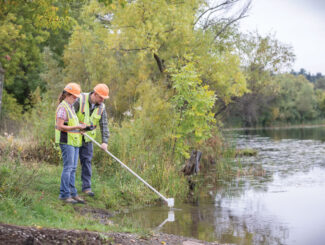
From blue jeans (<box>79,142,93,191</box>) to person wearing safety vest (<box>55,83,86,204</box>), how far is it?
468 millimetres

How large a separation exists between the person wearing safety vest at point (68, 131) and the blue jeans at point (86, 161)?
1.53ft

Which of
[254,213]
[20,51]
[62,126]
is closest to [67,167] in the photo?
[62,126]

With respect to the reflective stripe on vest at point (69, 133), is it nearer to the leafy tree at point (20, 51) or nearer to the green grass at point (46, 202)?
the green grass at point (46, 202)

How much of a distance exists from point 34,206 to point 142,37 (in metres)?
10.6

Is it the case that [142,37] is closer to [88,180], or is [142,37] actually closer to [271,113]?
[88,180]

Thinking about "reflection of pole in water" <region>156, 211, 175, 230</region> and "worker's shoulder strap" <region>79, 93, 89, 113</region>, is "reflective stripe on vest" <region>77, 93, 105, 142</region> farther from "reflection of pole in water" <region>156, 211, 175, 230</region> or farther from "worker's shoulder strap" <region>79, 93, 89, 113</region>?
"reflection of pole in water" <region>156, 211, 175, 230</region>

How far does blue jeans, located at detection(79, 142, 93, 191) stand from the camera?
25.8 ft

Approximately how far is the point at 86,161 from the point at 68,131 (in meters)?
1.05

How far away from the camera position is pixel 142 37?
52.3 feet

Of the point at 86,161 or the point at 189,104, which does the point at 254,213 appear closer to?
the point at 189,104

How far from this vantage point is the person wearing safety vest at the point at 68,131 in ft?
22.9

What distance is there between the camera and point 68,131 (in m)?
7.09

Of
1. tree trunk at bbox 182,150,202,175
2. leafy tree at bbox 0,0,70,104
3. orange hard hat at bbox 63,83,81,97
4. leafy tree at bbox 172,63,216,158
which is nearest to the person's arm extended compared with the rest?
orange hard hat at bbox 63,83,81,97

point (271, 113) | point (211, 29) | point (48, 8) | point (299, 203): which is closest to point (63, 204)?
point (48, 8)
